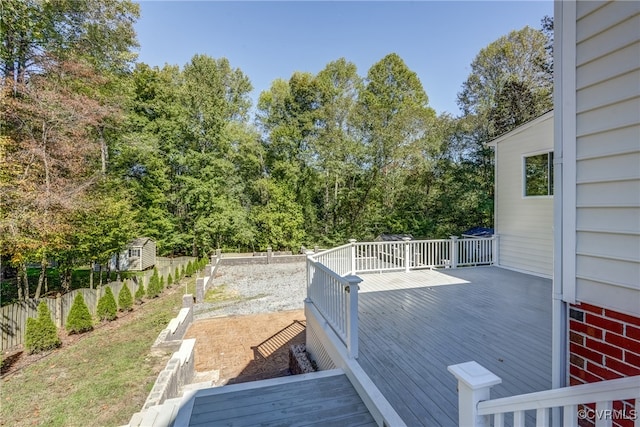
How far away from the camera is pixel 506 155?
781 centimetres

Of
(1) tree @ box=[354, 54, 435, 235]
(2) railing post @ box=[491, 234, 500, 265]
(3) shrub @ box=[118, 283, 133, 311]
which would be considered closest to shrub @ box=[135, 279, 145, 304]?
(3) shrub @ box=[118, 283, 133, 311]

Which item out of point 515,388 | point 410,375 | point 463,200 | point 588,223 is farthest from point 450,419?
point 463,200

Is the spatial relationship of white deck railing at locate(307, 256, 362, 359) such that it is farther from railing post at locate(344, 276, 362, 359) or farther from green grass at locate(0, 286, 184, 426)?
green grass at locate(0, 286, 184, 426)

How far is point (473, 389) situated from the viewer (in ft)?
4.33

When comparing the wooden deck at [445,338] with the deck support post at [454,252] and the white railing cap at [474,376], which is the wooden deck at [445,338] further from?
the deck support post at [454,252]

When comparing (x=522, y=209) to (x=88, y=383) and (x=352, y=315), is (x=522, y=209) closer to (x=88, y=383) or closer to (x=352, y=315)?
(x=352, y=315)

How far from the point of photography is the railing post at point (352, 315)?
3195mm

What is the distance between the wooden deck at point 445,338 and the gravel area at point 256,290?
399 cm

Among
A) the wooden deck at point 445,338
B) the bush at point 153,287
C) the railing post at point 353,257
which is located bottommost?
the bush at point 153,287

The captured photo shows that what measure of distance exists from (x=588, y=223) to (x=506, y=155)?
728 centimetres

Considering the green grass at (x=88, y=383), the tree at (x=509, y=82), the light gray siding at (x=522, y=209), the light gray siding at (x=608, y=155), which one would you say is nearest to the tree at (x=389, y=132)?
the tree at (x=509, y=82)

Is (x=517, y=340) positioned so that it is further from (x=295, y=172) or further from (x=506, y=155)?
(x=295, y=172)

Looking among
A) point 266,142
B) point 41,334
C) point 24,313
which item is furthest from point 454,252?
point 266,142

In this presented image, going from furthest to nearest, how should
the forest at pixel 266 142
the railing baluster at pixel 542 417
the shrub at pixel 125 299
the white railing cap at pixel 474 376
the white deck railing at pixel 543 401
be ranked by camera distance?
the forest at pixel 266 142 → the shrub at pixel 125 299 → the white railing cap at pixel 474 376 → the railing baluster at pixel 542 417 → the white deck railing at pixel 543 401
